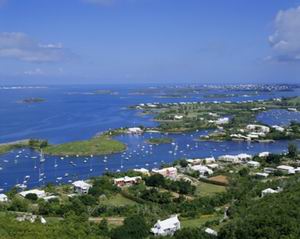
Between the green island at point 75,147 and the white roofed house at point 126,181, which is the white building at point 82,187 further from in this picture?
the green island at point 75,147

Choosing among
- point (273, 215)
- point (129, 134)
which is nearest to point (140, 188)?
point (273, 215)

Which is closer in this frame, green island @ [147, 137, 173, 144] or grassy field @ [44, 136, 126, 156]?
grassy field @ [44, 136, 126, 156]

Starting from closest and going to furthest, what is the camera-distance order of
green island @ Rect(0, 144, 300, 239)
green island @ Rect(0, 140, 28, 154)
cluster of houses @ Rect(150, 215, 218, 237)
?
1. green island @ Rect(0, 144, 300, 239)
2. cluster of houses @ Rect(150, 215, 218, 237)
3. green island @ Rect(0, 140, 28, 154)

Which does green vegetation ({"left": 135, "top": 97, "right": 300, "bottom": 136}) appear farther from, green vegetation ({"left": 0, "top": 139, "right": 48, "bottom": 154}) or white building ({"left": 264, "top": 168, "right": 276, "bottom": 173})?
white building ({"left": 264, "top": 168, "right": 276, "bottom": 173})

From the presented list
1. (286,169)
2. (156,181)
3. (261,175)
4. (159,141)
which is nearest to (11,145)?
(159,141)

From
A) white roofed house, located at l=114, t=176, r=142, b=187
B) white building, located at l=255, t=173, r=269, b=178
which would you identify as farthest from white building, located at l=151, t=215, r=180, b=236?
white building, located at l=255, t=173, r=269, b=178

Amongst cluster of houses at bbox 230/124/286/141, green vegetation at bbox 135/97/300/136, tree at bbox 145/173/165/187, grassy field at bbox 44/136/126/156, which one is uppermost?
tree at bbox 145/173/165/187

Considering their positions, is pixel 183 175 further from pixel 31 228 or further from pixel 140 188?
pixel 31 228
